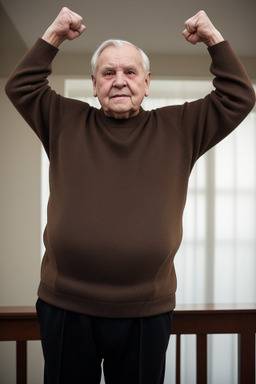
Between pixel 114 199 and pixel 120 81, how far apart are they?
1.05 ft

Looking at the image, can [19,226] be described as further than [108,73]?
Yes

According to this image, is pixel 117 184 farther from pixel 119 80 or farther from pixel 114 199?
pixel 119 80

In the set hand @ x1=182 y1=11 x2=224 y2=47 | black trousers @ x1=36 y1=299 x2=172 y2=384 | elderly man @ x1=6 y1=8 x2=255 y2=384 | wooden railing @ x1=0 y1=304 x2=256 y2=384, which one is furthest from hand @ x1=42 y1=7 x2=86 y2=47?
wooden railing @ x1=0 y1=304 x2=256 y2=384

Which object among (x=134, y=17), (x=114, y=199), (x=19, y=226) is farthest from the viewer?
(x=19, y=226)

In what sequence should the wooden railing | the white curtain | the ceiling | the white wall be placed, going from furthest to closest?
1. the white curtain
2. the white wall
3. the ceiling
4. the wooden railing

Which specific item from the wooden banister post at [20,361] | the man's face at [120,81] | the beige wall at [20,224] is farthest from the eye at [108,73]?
the beige wall at [20,224]

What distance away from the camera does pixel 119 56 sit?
4.09 feet

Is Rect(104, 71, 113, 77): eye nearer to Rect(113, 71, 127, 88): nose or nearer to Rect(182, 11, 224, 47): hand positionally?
Rect(113, 71, 127, 88): nose

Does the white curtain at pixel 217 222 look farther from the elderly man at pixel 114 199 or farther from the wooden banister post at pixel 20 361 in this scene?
the elderly man at pixel 114 199

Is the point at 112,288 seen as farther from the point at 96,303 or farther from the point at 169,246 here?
the point at 169,246

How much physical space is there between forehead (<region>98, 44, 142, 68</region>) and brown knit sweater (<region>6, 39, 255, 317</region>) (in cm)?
14

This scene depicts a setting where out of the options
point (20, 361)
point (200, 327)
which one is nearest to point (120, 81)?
point (200, 327)

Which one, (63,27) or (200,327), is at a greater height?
(63,27)

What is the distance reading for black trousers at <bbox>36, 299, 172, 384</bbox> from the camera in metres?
1.18
